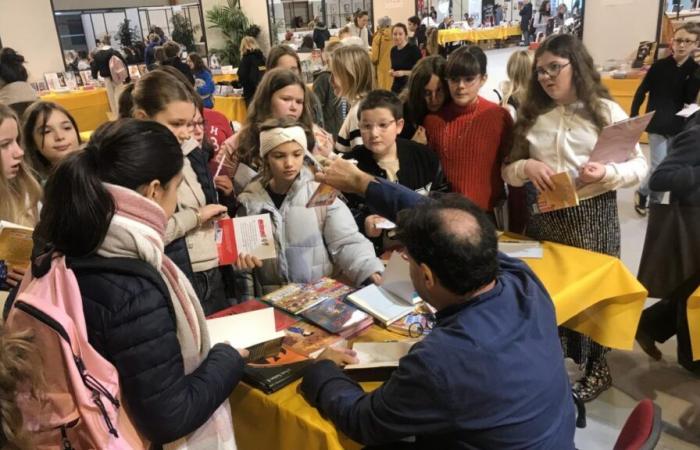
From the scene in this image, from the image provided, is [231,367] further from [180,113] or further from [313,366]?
[180,113]

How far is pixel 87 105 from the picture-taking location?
7527 mm

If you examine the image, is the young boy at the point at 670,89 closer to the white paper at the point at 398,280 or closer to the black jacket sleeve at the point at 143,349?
the white paper at the point at 398,280

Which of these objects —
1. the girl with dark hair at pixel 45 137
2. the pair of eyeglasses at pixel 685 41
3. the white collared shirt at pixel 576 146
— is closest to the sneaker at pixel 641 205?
the pair of eyeglasses at pixel 685 41

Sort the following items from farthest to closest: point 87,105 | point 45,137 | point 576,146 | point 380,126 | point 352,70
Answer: point 87,105
point 352,70
point 380,126
point 45,137
point 576,146

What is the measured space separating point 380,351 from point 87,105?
7287mm

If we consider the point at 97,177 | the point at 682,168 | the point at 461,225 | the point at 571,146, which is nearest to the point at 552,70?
the point at 571,146

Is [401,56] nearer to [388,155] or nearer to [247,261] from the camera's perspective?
[388,155]

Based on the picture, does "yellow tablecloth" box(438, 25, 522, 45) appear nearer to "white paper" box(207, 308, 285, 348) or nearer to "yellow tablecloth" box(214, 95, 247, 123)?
"yellow tablecloth" box(214, 95, 247, 123)

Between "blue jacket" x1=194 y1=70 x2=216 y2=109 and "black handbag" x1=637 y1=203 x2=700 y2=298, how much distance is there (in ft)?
17.2

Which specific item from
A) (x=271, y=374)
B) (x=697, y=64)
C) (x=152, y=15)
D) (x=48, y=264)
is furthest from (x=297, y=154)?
(x=152, y=15)

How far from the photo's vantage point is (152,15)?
10945 mm

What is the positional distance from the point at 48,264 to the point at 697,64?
4.91 meters

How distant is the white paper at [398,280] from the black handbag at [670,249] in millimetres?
1107

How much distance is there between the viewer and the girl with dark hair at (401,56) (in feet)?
22.5
